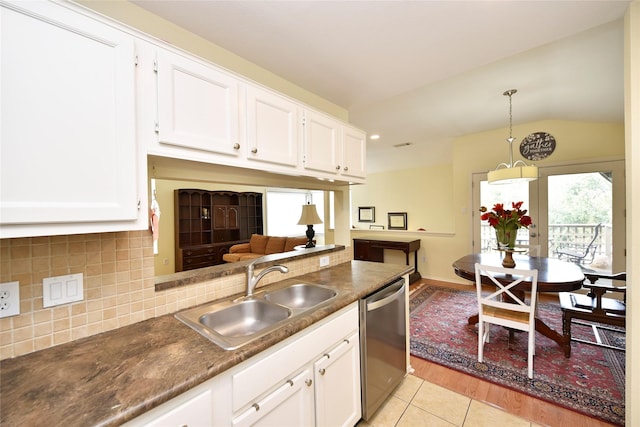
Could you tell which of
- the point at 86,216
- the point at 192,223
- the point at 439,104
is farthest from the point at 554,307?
the point at 192,223

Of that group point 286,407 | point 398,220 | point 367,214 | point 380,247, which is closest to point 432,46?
point 286,407

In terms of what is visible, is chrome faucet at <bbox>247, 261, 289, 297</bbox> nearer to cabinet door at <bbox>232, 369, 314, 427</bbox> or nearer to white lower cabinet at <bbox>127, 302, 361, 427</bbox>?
white lower cabinet at <bbox>127, 302, 361, 427</bbox>

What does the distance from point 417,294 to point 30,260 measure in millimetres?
4189

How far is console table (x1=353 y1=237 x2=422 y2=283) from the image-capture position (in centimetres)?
466

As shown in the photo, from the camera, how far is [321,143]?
1896mm

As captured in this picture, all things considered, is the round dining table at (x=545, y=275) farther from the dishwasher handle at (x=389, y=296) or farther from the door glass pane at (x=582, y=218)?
the door glass pane at (x=582, y=218)

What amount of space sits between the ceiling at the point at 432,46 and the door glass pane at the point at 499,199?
1247mm

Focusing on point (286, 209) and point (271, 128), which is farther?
point (286, 209)

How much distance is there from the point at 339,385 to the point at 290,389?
409 mm

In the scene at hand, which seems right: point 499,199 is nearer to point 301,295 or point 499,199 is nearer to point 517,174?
point 517,174

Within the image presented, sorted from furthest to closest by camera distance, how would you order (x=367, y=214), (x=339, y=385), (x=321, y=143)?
(x=367, y=214) → (x=321, y=143) → (x=339, y=385)

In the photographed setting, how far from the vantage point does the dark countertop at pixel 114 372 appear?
690 millimetres

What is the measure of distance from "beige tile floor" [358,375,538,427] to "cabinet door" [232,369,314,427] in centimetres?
71

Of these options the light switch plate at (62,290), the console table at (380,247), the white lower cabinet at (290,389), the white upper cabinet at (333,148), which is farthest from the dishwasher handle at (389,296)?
the console table at (380,247)
